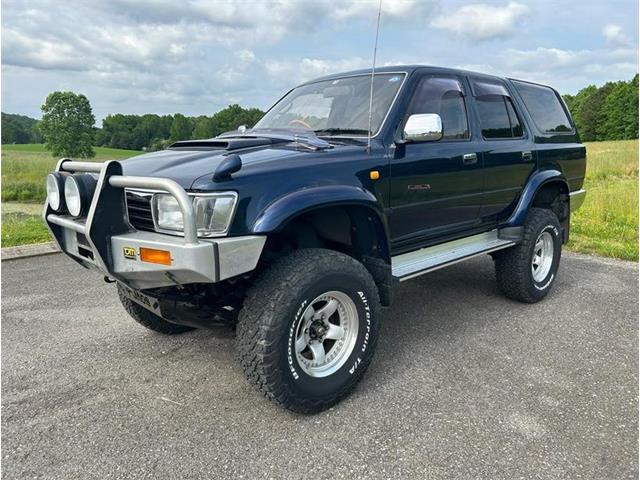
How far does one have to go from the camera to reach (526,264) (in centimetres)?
449

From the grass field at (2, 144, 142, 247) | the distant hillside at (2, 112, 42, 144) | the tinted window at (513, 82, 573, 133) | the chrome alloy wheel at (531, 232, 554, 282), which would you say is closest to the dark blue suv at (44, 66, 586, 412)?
the chrome alloy wheel at (531, 232, 554, 282)

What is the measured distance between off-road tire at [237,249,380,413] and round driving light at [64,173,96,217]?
3.32 ft

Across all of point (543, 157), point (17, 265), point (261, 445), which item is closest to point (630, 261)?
point (543, 157)

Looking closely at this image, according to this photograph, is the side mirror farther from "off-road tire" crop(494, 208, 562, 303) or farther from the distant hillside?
the distant hillside

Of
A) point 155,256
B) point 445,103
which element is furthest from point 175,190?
point 445,103

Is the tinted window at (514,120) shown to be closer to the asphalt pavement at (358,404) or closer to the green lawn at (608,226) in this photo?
the asphalt pavement at (358,404)

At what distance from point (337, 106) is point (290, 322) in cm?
187

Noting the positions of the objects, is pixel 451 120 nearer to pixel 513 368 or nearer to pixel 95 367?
pixel 513 368

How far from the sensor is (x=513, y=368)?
3379 mm

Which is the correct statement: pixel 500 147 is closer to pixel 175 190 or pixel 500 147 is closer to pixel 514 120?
pixel 514 120

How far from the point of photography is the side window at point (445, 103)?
143 inches

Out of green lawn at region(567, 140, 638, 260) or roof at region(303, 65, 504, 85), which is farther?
green lawn at region(567, 140, 638, 260)

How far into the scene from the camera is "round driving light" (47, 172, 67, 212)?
9.27 feet

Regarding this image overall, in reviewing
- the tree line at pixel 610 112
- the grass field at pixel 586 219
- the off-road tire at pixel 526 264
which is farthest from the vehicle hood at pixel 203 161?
the tree line at pixel 610 112
